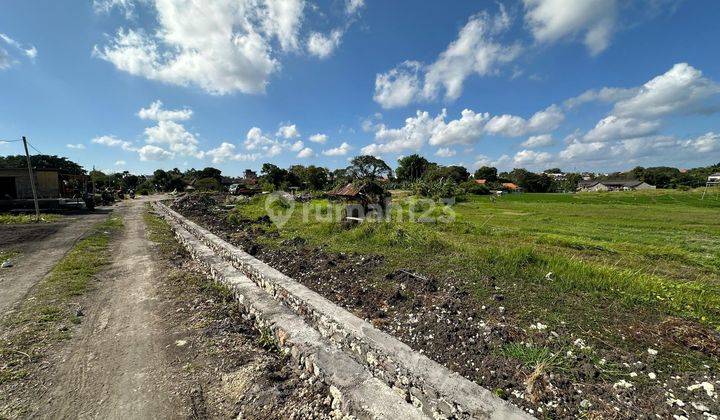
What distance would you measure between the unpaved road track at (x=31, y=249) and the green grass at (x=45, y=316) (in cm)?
20

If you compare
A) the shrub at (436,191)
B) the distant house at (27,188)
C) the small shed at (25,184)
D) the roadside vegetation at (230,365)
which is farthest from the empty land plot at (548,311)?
the shrub at (436,191)

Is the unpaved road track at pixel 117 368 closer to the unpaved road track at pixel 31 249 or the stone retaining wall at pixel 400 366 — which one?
the unpaved road track at pixel 31 249

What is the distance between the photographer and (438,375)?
254cm

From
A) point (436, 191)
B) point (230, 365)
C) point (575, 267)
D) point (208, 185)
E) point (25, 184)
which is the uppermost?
point (25, 184)

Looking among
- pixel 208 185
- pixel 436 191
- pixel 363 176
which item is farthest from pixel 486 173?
pixel 208 185

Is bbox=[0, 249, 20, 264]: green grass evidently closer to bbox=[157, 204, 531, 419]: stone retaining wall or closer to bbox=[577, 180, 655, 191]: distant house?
bbox=[157, 204, 531, 419]: stone retaining wall

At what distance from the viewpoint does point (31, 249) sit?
796cm

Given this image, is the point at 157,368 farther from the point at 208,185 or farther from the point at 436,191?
the point at 208,185

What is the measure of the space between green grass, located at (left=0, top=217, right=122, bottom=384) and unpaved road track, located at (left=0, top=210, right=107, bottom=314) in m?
0.20

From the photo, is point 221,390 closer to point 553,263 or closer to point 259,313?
point 259,313

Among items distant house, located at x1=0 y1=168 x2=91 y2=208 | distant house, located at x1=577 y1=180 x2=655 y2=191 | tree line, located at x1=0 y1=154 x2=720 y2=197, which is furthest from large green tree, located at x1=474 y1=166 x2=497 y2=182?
distant house, located at x1=0 y1=168 x2=91 y2=208

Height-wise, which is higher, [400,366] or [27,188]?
[27,188]

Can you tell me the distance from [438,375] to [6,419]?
3.45 m

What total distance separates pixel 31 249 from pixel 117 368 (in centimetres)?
791
